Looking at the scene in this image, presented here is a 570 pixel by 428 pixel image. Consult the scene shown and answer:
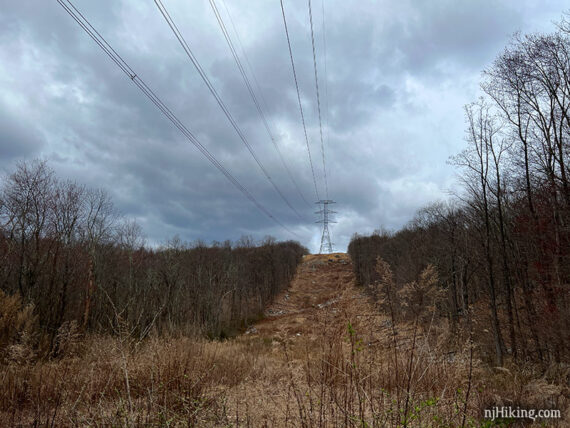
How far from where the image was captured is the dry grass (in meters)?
4.00

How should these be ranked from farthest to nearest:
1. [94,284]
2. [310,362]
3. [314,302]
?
[314,302]
[94,284]
[310,362]

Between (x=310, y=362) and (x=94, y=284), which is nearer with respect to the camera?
(x=310, y=362)

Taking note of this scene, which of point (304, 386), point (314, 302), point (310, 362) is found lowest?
point (304, 386)

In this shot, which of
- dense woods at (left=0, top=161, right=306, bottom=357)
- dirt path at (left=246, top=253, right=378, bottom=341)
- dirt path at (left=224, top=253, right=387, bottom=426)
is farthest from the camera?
dense woods at (left=0, top=161, right=306, bottom=357)

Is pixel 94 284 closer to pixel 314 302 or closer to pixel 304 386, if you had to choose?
pixel 304 386

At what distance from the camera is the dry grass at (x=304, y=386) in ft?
13.1

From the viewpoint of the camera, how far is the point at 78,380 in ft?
20.9

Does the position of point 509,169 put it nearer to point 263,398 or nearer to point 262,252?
point 263,398

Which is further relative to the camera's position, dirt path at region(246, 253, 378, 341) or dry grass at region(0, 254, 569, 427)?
dirt path at region(246, 253, 378, 341)

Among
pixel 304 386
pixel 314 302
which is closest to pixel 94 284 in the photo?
pixel 304 386

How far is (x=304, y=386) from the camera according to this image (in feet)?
21.9

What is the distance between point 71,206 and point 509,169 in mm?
26813

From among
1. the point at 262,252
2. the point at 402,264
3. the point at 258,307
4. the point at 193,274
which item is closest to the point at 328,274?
the point at 262,252

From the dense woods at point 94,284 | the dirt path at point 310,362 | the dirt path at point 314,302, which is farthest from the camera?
the dense woods at point 94,284
